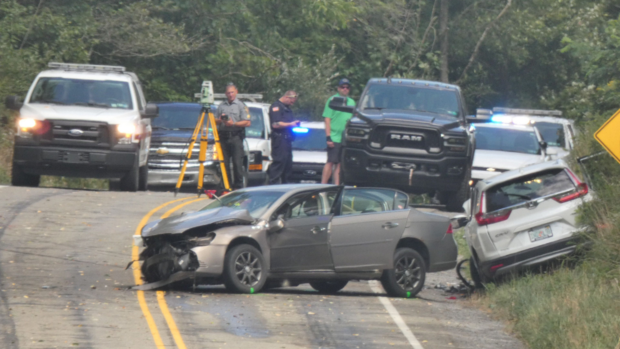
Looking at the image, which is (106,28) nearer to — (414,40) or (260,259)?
(414,40)

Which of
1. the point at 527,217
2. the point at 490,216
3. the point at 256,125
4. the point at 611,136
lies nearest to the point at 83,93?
the point at 256,125

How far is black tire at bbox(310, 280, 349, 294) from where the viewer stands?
13.7 metres

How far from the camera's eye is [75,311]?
10.7 metres

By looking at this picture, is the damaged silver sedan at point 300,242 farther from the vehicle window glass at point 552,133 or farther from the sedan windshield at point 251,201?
the vehicle window glass at point 552,133

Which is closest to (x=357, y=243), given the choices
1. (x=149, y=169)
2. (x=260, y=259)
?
(x=260, y=259)

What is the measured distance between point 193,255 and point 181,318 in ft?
4.40

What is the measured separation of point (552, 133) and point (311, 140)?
5604 mm

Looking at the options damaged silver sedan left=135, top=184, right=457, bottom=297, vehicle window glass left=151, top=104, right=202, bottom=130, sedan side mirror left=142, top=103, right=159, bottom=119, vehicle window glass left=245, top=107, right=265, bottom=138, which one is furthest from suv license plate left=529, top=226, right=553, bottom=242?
vehicle window glass left=245, top=107, right=265, bottom=138

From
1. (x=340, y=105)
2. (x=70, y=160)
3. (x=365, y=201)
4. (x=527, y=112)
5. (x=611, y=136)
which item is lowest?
(x=70, y=160)

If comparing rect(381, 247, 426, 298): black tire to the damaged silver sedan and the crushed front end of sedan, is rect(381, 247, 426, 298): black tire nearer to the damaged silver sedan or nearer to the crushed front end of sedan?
the damaged silver sedan

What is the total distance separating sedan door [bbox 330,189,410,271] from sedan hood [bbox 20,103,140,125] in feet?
22.3

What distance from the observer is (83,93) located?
19.6 meters

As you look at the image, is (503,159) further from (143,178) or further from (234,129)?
(143,178)

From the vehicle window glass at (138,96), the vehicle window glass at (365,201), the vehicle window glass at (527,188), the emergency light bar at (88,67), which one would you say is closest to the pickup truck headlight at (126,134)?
the vehicle window glass at (138,96)
